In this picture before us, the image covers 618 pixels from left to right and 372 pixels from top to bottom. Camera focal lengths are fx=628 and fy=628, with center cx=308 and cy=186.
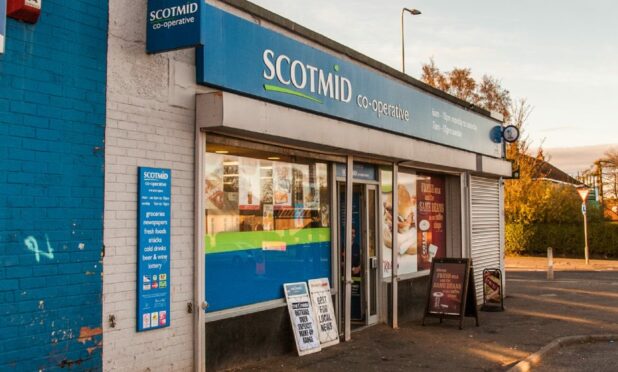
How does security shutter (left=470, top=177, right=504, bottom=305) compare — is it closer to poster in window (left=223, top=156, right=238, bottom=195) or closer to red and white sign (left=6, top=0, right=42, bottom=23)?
poster in window (left=223, top=156, right=238, bottom=195)

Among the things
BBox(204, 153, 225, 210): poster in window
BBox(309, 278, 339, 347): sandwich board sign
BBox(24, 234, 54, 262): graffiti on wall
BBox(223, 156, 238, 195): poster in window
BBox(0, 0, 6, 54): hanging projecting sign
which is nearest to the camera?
BBox(0, 0, 6, 54): hanging projecting sign

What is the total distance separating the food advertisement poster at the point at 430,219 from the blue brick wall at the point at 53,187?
8.04 meters

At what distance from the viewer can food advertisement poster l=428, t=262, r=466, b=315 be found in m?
11.0

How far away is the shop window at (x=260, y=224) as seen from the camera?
24.1 feet

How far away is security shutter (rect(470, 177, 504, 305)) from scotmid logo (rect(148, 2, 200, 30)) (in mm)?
9512

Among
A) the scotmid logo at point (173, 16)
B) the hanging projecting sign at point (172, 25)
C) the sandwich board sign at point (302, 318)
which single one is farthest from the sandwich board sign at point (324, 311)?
the scotmid logo at point (173, 16)

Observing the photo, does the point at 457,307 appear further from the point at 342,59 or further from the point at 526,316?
the point at 342,59

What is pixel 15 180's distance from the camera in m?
5.16

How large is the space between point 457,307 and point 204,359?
216 inches

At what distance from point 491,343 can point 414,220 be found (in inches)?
136

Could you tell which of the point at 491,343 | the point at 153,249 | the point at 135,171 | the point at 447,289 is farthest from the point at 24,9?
the point at 447,289

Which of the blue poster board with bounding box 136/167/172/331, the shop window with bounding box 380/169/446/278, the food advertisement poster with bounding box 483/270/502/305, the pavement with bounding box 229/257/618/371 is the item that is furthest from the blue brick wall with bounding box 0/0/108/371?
the food advertisement poster with bounding box 483/270/502/305

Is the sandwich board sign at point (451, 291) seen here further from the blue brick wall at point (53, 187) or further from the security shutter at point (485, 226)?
the blue brick wall at point (53, 187)

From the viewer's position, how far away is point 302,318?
8.48 metres
